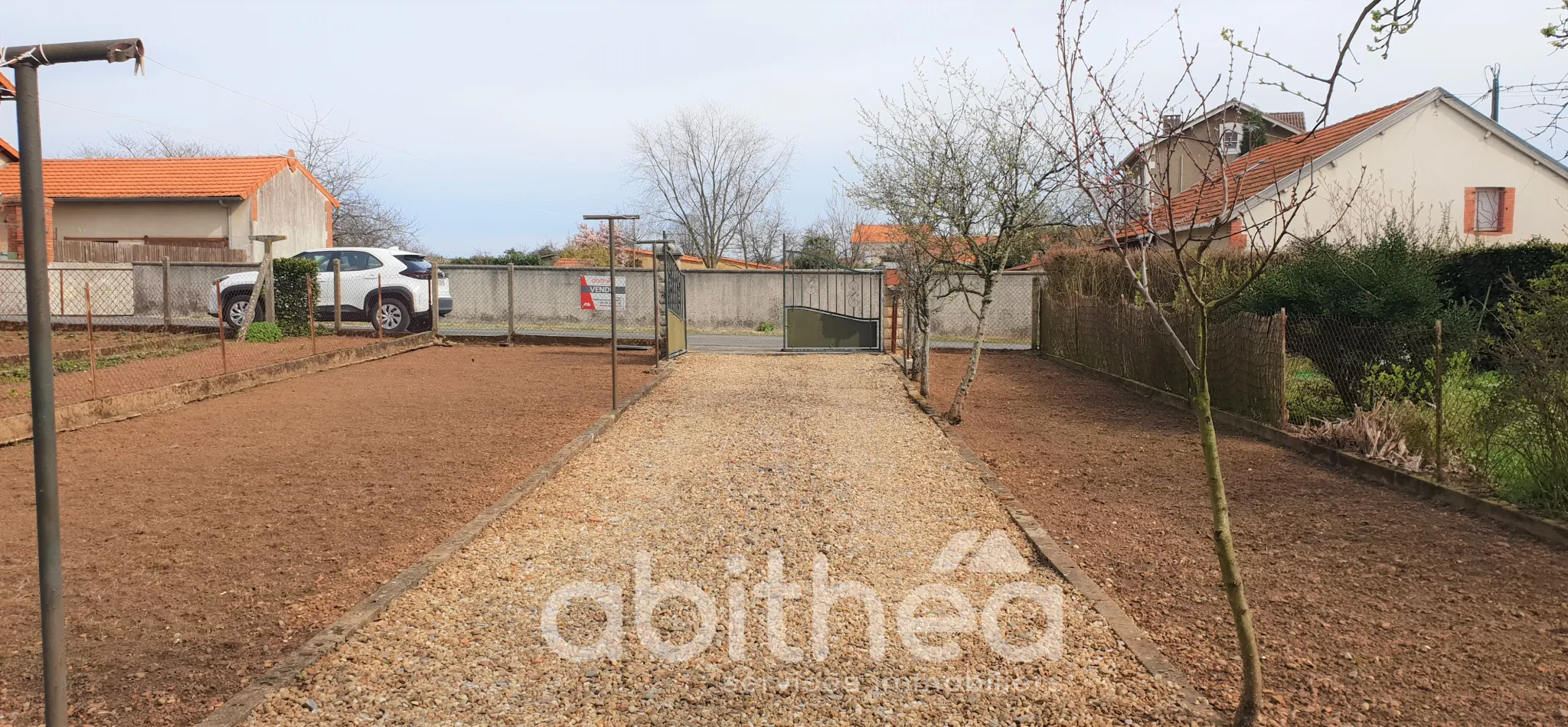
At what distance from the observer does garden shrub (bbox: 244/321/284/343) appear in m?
17.3

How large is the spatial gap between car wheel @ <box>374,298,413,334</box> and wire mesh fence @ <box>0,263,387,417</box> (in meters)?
0.56

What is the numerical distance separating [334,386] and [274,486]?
236 inches

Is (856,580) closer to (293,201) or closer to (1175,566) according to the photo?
(1175,566)

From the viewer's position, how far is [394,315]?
19641 mm

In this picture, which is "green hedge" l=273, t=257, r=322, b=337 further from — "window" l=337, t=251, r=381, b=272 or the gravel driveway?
the gravel driveway

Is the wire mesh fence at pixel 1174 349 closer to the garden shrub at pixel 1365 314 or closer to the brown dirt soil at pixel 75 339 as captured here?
the garden shrub at pixel 1365 314

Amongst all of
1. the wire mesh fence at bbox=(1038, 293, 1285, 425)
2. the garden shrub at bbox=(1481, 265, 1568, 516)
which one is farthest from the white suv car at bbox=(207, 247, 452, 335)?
the garden shrub at bbox=(1481, 265, 1568, 516)

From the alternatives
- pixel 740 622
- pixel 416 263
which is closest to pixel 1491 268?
pixel 740 622

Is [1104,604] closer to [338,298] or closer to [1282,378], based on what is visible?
[1282,378]

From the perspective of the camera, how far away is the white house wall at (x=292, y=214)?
30.7 metres

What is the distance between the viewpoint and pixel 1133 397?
13438mm

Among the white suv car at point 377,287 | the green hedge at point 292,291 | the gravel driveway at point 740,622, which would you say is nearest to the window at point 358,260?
the white suv car at point 377,287

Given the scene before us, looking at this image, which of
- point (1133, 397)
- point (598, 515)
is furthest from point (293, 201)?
point (598, 515)

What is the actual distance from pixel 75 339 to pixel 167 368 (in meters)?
5.91
